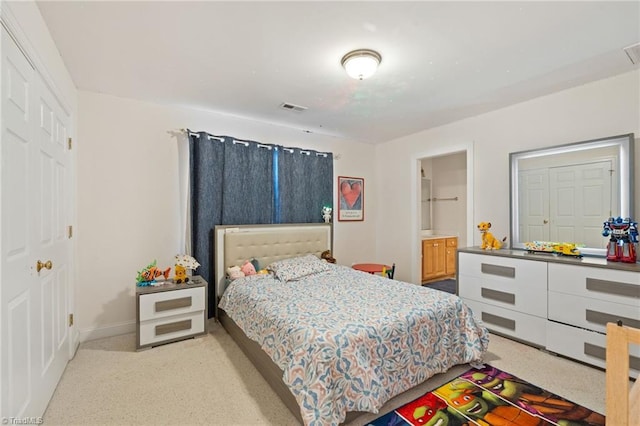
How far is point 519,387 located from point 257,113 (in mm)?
3624

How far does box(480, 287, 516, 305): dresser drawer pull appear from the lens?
286 cm

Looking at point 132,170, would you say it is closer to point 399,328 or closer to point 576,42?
point 399,328

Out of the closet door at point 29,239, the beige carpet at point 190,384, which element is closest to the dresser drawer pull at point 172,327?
the beige carpet at point 190,384

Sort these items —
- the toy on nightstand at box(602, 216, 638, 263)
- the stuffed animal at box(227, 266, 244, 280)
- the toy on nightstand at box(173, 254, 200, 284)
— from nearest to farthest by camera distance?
the toy on nightstand at box(602, 216, 638, 263)
the toy on nightstand at box(173, 254, 200, 284)
the stuffed animal at box(227, 266, 244, 280)

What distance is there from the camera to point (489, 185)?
11.5 ft

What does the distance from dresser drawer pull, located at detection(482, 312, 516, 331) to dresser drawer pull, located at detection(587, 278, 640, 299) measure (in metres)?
0.75

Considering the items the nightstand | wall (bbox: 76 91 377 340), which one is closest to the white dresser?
the nightstand

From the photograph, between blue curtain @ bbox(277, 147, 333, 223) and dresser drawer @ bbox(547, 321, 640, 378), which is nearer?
dresser drawer @ bbox(547, 321, 640, 378)

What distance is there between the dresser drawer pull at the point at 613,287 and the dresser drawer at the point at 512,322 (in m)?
0.51

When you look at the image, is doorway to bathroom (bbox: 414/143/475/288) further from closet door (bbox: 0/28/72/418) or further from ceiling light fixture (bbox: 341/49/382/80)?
closet door (bbox: 0/28/72/418)

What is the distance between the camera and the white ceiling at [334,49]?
176 centimetres

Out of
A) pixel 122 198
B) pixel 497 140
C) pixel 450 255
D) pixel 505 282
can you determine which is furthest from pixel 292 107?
pixel 450 255

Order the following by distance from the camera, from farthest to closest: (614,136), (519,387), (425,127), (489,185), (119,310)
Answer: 1. (425,127)
2. (489,185)
3. (119,310)
4. (614,136)
5. (519,387)

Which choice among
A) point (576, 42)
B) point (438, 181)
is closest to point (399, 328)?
point (576, 42)
